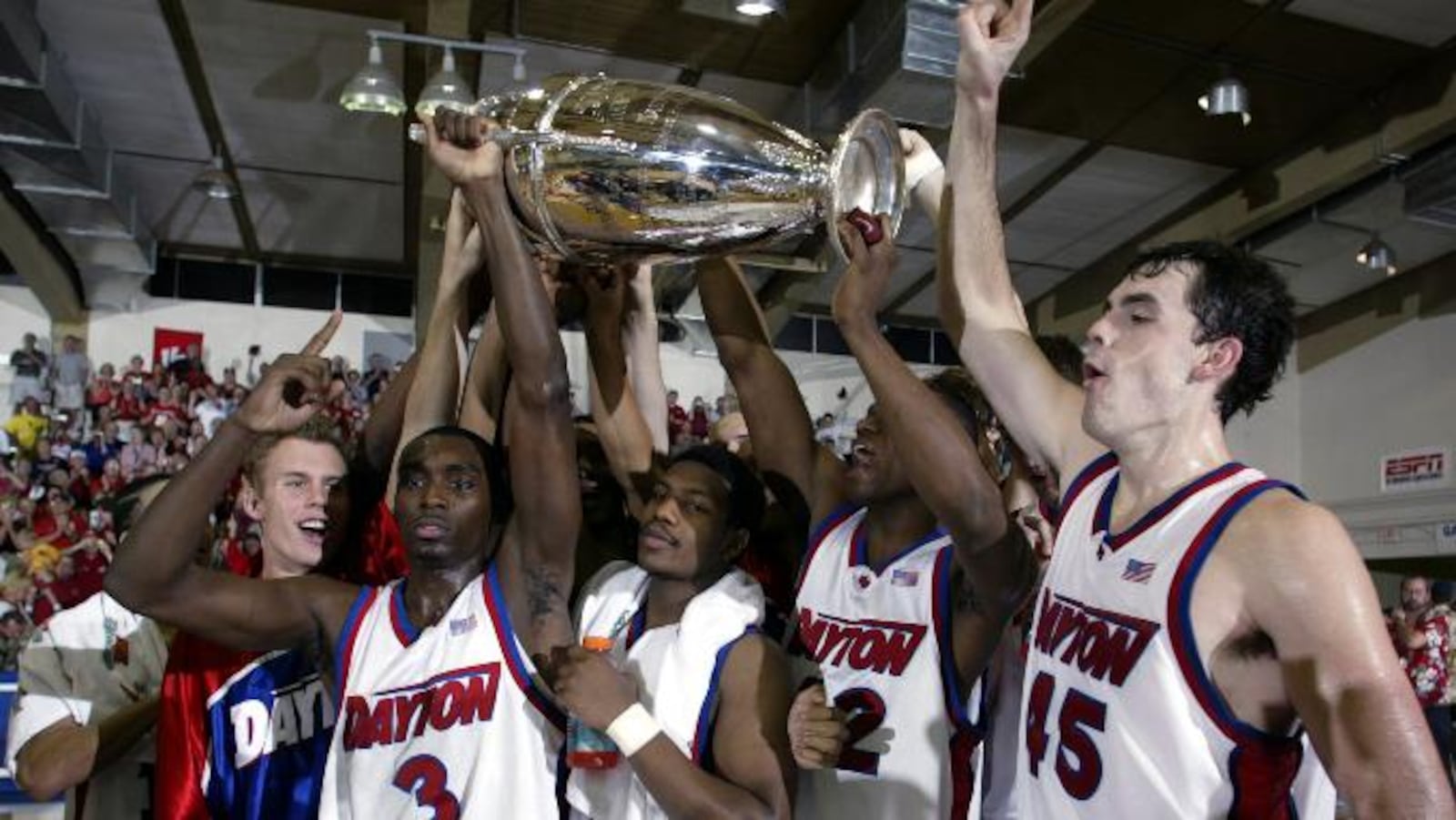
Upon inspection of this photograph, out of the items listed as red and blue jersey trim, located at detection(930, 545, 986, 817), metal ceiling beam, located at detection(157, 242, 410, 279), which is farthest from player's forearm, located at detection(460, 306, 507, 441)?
metal ceiling beam, located at detection(157, 242, 410, 279)

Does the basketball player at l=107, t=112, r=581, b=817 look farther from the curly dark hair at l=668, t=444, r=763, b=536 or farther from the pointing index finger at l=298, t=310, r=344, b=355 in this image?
the curly dark hair at l=668, t=444, r=763, b=536

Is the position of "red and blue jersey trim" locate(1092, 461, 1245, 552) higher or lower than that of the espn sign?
lower

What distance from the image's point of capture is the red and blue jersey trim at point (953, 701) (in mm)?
2654

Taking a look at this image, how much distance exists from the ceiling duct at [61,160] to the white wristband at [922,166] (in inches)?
329

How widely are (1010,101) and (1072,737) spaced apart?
9.95m

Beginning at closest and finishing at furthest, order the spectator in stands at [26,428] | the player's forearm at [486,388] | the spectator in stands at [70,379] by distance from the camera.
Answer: the player's forearm at [486,388], the spectator in stands at [26,428], the spectator in stands at [70,379]

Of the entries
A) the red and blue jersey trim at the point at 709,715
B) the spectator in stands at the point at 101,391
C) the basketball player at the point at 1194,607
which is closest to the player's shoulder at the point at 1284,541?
the basketball player at the point at 1194,607

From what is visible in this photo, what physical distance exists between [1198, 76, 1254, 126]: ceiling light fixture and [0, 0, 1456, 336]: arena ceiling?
32cm

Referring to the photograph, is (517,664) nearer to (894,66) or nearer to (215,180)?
(894,66)

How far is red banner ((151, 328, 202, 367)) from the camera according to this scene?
17.4 m

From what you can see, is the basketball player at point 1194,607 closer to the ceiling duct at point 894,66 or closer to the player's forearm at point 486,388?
the player's forearm at point 486,388

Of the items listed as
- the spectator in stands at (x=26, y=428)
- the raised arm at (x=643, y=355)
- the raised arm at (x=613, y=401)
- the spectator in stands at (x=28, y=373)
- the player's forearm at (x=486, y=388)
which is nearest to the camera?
the player's forearm at (x=486, y=388)

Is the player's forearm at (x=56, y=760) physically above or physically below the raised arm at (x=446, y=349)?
below

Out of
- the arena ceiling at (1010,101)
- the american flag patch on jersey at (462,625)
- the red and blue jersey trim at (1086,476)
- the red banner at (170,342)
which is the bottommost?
the american flag patch on jersey at (462,625)
